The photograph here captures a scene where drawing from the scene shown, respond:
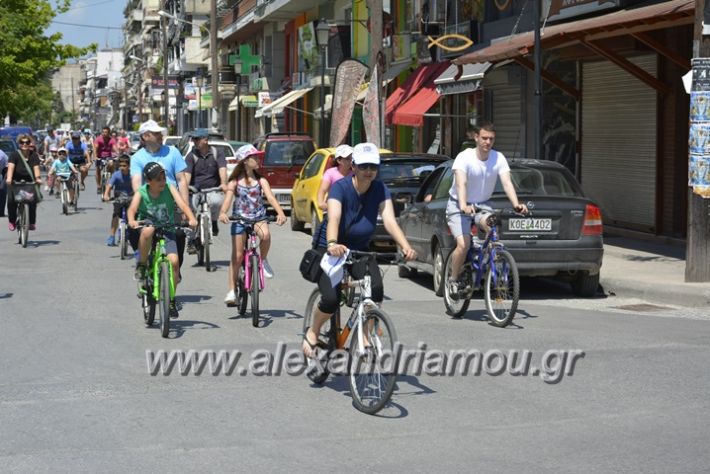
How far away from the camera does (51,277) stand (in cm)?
1573

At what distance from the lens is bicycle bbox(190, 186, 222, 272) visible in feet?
53.8

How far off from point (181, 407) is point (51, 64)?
44.7 m

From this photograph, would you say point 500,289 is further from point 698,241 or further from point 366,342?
point 366,342

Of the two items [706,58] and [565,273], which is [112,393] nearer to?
[565,273]

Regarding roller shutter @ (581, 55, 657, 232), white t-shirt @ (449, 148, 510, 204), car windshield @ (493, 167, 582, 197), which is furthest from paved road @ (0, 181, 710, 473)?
roller shutter @ (581, 55, 657, 232)

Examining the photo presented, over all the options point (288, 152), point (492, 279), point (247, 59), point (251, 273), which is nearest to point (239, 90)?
point (247, 59)

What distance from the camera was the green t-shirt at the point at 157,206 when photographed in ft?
36.3

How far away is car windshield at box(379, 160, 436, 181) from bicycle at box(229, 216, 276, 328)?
6.29 meters

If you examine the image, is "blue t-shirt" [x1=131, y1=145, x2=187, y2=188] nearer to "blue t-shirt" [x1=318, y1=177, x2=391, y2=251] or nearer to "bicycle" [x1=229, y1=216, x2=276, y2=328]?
"bicycle" [x1=229, y1=216, x2=276, y2=328]

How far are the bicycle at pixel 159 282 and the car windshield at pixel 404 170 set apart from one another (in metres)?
7.32

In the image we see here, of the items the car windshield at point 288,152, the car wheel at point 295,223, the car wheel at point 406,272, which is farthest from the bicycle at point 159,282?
the car windshield at point 288,152

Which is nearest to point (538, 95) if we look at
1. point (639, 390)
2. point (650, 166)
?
point (650, 166)

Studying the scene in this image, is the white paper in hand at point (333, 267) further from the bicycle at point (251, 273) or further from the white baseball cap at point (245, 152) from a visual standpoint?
the white baseball cap at point (245, 152)

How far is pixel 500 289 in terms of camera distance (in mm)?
11469
